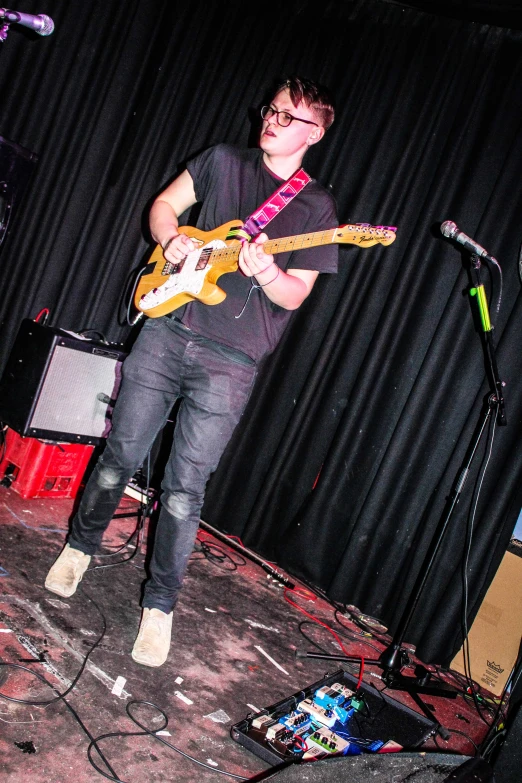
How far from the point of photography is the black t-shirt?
208 centimetres

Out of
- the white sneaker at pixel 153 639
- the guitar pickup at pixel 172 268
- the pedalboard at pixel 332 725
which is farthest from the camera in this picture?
the guitar pickup at pixel 172 268

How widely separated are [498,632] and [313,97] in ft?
8.67

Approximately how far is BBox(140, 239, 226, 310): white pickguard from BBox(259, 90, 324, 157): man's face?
39cm

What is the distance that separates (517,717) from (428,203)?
287 cm

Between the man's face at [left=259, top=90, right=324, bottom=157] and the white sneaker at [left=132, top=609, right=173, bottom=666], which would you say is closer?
the white sneaker at [left=132, top=609, right=173, bottom=666]

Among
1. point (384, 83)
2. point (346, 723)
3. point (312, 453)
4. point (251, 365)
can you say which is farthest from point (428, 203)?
point (346, 723)

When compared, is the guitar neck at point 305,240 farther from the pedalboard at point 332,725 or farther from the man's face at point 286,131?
the pedalboard at point 332,725

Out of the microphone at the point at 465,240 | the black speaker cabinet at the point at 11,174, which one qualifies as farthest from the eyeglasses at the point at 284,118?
the black speaker cabinet at the point at 11,174

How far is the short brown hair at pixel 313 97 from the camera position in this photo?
2.17 m

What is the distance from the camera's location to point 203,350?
6.72 feet

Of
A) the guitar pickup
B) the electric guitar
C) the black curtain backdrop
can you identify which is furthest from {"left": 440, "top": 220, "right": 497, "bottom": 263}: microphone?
the guitar pickup

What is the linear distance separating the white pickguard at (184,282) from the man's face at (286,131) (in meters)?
0.39

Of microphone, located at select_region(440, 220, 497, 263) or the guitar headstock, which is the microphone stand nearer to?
microphone, located at select_region(440, 220, 497, 263)

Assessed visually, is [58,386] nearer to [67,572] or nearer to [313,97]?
[67,572]
